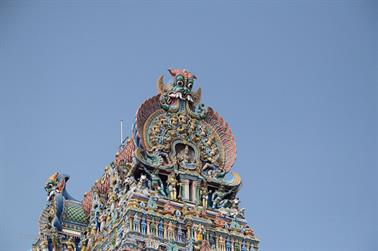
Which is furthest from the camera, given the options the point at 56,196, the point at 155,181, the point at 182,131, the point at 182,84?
the point at 56,196

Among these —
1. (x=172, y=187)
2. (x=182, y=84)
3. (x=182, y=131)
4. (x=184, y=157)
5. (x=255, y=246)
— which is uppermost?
(x=182, y=84)

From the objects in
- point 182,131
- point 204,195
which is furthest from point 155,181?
point 182,131

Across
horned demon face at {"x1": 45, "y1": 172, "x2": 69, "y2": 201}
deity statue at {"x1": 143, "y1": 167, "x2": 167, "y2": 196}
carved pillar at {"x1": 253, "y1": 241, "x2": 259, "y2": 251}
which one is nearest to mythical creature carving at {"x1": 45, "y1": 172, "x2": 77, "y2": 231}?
horned demon face at {"x1": 45, "y1": 172, "x2": 69, "y2": 201}

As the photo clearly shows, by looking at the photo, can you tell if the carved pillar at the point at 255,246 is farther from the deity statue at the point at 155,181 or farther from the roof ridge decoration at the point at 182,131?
the deity statue at the point at 155,181

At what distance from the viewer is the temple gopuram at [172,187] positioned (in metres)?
31.7

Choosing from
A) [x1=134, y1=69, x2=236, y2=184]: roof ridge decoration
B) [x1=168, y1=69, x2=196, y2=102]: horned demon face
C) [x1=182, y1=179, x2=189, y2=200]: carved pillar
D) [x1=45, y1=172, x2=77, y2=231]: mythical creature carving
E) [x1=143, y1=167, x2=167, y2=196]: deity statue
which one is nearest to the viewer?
[x1=143, y1=167, x2=167, y2=196]: deity statue

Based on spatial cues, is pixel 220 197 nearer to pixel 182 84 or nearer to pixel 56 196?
pixel 182 84

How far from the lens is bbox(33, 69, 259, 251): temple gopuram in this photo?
3170cm

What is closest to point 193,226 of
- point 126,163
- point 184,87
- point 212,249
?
point 212,249

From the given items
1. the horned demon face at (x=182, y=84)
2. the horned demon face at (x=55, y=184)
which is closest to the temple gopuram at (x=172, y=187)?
the horned demon face at (x=182, y=84)

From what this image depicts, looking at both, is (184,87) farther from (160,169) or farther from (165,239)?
(165,239)

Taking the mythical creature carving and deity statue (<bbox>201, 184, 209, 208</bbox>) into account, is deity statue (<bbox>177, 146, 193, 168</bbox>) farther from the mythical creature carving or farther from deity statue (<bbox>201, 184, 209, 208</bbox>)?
the mythical creature carving

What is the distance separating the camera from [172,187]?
3303 cm

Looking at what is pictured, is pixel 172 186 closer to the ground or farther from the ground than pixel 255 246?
farther from the ground
